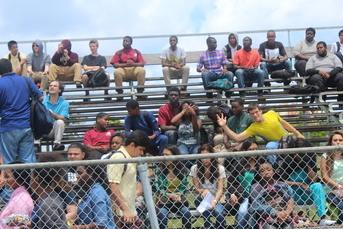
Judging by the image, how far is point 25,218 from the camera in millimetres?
6293

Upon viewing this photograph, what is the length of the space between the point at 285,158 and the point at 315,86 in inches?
229

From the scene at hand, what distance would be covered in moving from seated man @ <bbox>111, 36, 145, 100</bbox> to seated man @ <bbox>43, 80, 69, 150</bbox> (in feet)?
7.80

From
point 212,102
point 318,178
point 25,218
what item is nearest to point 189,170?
point 318,178

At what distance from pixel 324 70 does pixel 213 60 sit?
2017 mm

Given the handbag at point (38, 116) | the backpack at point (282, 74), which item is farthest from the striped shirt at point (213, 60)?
the handbag at point (38, 116)

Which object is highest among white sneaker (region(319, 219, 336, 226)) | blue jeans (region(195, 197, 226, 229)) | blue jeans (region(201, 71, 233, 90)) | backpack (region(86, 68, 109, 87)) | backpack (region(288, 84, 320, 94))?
backpack (region(86, 68, 109, 87))

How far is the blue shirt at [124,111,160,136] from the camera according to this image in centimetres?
1069

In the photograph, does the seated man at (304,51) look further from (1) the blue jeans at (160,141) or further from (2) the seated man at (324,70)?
(1) the blue jeans at (160,141)

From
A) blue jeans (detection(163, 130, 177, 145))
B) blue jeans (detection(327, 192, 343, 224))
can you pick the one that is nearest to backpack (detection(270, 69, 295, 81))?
blue jeans (detection(163, 130, 177, 145))

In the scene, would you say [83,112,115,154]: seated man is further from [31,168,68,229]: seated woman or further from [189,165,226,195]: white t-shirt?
[31,168,68,229]: seated woman

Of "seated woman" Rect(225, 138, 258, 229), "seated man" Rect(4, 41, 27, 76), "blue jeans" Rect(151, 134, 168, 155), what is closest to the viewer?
"seated woman" Rect(225, 138, 258, 229)

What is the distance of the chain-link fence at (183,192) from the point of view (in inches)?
246

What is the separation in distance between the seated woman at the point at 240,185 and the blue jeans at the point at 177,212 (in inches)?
17.6

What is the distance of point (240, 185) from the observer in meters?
7.43
